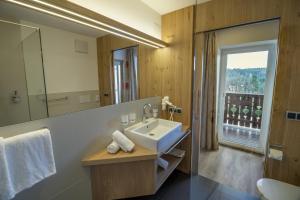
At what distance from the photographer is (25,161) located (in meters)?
0.93

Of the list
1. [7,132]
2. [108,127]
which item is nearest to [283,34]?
[108,127]

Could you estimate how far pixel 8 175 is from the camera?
2.80ft

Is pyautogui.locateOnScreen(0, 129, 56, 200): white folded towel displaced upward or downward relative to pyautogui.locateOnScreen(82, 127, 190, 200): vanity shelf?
upward

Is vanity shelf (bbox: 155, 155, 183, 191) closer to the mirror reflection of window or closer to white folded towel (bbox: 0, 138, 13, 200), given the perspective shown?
the mirror reflection of window

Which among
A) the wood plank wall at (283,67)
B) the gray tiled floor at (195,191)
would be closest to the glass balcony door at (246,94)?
the wood plank wall at (283,67)

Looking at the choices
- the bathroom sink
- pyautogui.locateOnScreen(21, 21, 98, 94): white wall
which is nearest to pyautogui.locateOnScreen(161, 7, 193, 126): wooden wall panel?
the bathroom sink

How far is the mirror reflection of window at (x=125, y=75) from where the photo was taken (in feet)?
5.64

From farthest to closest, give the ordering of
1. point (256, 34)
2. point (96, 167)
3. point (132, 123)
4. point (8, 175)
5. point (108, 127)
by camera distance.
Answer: point (256, 34) → point (132, 123) → point (108, 127) → point (96, 167) → point (8, 175)

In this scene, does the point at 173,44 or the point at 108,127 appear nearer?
the point at 108,127

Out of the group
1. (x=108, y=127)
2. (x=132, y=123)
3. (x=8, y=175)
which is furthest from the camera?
(x=132, y=123)

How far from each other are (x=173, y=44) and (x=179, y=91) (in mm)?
667

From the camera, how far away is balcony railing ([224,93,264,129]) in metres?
2.93

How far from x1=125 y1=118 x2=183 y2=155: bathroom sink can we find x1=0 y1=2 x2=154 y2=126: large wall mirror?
1.36ft

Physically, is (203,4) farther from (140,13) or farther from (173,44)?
(140,13)
